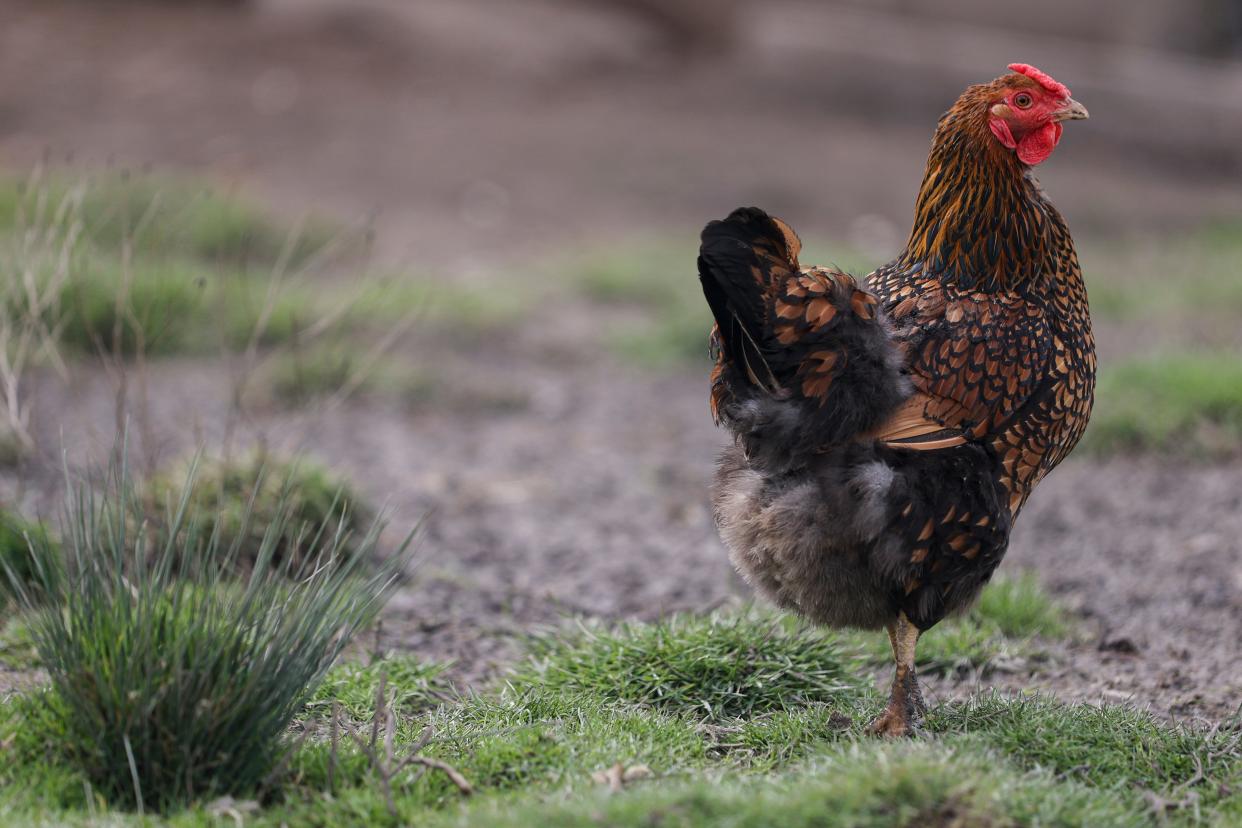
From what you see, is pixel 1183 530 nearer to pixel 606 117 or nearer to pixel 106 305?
pixel 106 305

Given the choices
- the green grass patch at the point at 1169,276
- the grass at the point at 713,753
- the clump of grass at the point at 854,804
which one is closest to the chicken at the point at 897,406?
the grass at the point at 713,753

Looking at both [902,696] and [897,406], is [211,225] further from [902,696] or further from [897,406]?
[902,696]

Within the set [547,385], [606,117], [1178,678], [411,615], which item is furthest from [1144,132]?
[411,615]

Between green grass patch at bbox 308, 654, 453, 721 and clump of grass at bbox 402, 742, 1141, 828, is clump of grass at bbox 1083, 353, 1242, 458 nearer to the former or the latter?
clump of grass at bbox 402, 742, 1141, 828

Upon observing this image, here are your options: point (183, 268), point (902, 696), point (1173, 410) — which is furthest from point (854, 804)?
point (183, 268)

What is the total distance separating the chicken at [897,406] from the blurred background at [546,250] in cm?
90

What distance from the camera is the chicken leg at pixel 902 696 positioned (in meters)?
2.98

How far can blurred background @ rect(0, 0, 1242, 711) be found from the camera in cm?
457

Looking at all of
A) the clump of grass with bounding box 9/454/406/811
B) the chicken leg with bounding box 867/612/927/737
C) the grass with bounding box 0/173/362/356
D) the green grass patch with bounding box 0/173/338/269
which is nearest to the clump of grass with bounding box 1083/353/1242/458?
the chicken leg with bounding box 867/612/927/737

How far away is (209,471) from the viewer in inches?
175

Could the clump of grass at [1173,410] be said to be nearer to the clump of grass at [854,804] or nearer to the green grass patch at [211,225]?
the clump of grass at [854,804]

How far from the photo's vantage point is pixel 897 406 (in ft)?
9.91

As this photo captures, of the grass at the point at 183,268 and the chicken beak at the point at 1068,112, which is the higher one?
the chicken beak at the point at 1068,112

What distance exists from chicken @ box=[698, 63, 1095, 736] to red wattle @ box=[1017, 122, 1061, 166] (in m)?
0.02
